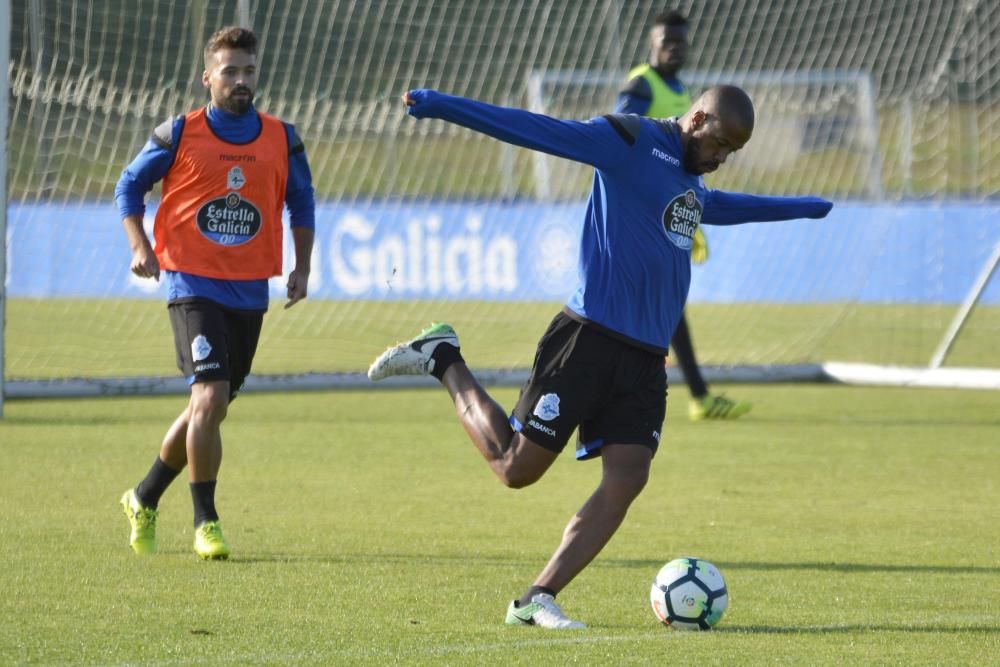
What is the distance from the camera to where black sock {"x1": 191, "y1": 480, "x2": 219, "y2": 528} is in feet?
23.1

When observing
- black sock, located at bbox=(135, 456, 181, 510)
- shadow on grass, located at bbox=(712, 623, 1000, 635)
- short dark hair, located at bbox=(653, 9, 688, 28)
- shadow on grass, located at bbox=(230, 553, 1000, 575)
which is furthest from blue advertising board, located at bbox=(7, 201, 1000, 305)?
shadow on grass, located at bbox=(712, 623, 1000, 635)

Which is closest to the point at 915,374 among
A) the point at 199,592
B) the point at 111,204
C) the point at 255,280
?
the point at 111,204

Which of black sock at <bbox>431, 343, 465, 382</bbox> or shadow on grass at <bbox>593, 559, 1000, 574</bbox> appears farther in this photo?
shadow on grass at <bbox>593, 559, 1000, 574</bbox>

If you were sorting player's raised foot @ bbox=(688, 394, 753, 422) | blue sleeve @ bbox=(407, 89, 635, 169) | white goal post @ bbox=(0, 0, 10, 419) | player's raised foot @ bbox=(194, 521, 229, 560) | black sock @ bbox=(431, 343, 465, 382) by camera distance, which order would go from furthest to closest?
1. player's raised foot @ bbox=(688, 394, 753, 422)
2. white goal post @ bbox=(0, 0, 10, 419)
3. player's raised foot @ bbox=(194, 521, 229, 560)
4. black sock @ bbox=(431, 343, 465, 382)
5. blue sleeve @ bbox=(407, 89, 635, 169)

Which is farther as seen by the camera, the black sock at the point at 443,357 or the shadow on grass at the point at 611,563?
the shadow on grass at the point at 611,563

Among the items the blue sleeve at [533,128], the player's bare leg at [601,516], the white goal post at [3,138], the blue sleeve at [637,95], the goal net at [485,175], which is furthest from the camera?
the goal net at [485,175]

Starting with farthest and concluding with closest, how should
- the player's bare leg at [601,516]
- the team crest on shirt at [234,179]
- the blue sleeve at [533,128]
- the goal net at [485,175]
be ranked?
the goal net at [485,175]
the team crest on shirt at [234,179]
the player's bare leg at [601,516]
the blue sleeve at [533,128]

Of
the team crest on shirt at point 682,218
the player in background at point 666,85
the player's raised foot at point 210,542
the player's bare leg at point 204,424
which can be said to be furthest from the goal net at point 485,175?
the team crest on shirt at point 682,218

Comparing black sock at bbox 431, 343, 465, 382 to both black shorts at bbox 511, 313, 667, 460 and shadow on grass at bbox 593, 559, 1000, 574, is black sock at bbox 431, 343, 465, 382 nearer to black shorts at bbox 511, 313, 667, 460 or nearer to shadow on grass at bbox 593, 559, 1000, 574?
black shorts at bbox 511, 313, 667, 460

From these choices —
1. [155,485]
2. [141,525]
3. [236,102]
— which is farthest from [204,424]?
[236,102]

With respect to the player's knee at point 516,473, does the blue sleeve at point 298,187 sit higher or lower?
higher

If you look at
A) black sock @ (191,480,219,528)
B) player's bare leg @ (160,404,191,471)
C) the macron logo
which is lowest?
black sock @ (191,480,219,528)

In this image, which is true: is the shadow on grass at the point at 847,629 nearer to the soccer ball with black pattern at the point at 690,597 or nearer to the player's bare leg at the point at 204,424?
the soccer ball with black pattern at the point at 690,597

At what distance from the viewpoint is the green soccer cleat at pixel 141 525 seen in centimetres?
709
